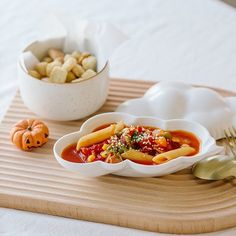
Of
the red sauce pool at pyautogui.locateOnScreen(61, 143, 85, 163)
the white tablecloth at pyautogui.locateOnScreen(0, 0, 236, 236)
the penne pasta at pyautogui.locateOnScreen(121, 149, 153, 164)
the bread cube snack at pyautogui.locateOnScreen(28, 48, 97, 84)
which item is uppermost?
the bread cube snack at pyautogui.locateOnScreen(28, 48, 97, 84)

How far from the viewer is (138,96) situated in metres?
2.00

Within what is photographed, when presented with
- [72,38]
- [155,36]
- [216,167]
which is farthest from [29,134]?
[155,36]

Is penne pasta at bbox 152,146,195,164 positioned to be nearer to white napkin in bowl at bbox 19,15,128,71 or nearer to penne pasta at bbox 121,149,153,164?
penne pasta at bbox 121,149,153,164

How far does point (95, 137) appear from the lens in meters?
1.72

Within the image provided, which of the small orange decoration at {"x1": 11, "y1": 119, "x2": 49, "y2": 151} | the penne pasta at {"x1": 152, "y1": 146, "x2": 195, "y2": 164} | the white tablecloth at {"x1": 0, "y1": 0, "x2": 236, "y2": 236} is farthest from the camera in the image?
the white tablecloth at {"x1": 0, "y1": 0, "x2": 236, "y2": 236}

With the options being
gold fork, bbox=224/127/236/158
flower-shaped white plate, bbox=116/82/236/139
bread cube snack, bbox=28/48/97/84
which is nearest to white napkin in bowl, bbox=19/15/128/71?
bread cube snack, bbox=28/48/97/84

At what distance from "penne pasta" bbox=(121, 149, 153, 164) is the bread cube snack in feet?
0.99

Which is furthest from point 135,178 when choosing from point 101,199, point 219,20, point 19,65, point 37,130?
point 219,20

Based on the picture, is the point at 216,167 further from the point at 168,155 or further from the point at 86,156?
the point at 86,156

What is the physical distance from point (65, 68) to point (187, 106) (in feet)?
1.17

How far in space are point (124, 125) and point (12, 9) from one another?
0.93 m

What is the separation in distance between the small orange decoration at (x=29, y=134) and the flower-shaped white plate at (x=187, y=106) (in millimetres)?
242

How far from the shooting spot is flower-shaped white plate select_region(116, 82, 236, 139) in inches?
71.2

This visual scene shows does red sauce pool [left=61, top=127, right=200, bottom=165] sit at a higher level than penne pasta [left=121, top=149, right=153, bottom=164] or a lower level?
lower
